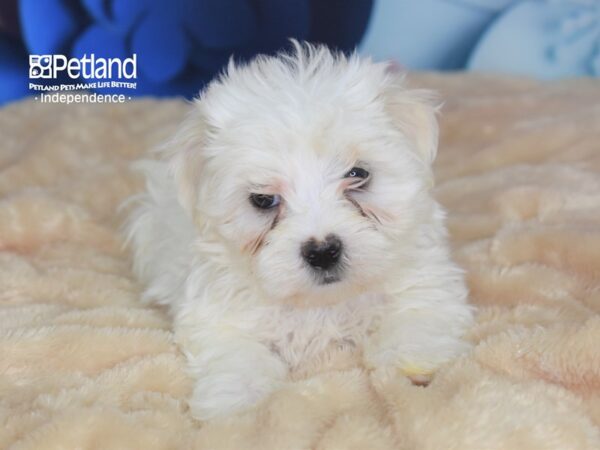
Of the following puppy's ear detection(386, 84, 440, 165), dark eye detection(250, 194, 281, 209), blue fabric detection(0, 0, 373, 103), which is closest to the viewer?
dark eye detection(250, 194, 281, 209)

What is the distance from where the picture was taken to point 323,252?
2.18m

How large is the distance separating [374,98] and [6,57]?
3.51 meters

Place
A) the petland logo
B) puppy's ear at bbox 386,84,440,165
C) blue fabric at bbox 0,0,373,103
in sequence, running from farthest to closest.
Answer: the petland logo, blue fabric at bbox 0,0,373,103, puppy's ear at bbox 386,84,440,165

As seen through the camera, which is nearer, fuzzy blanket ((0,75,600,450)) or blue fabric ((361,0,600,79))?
fuzzy blanket ((0,75,600,450))

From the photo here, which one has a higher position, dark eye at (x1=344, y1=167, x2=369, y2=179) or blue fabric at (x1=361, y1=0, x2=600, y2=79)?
dark eye at (x1=344, y1=167, x2=369, y2=179)

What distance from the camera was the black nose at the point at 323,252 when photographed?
2186 millimetres

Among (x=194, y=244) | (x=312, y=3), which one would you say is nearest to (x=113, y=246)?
(x=194, y=244)

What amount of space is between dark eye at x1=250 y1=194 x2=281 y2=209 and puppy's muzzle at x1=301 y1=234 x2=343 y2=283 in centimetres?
18

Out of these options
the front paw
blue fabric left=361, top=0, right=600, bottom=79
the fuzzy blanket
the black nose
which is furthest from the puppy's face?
blue fabric left=361, top=0, right=600, bottom=79

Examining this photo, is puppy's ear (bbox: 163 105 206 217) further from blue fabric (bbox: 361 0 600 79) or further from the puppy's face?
blue fabric (bbox: 361 0 600 79)

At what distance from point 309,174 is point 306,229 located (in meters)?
0.15

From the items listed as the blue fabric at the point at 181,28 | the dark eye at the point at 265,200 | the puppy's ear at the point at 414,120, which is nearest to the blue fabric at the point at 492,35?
the blue fabric at the point at 181,28

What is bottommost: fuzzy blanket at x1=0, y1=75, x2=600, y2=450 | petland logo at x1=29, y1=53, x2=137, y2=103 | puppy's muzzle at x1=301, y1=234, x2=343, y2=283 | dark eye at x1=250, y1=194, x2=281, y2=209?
petland logo at x1=29, y1=53, x2=137, y2=103

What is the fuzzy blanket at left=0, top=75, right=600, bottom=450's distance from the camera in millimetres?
1952
